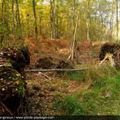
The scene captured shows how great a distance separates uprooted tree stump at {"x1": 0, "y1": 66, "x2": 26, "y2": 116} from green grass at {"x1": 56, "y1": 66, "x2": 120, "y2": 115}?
1296 millimetres

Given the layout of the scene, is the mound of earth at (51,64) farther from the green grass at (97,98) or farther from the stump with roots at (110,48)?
the stump with roots at (110,48)

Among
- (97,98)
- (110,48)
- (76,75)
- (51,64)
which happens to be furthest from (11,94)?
(110,48)

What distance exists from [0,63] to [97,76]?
3.02m

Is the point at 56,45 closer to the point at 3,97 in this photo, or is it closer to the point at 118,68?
the point at 118,68

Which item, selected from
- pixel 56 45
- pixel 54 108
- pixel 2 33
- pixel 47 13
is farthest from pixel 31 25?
pixel 54 108

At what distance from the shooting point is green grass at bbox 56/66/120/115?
672 cm

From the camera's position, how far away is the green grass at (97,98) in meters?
6.72

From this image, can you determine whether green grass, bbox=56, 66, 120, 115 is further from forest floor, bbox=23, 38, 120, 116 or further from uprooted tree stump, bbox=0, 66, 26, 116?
uprooted tree stump, bbox=0, 66, 26, 116

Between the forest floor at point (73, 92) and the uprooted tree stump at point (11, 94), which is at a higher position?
the uprooted tree stump at point (11, 94)

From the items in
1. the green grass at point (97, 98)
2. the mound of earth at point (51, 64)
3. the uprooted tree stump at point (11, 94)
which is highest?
the uprooted tree stump at point (11, 94)

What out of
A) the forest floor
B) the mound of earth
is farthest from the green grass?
the mound of earth

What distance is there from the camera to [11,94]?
5406 millimetres

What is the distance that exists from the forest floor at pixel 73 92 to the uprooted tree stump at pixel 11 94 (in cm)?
47

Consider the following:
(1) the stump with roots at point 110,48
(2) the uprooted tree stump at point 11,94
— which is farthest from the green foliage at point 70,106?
(1) the stump with roots at point 110,48
